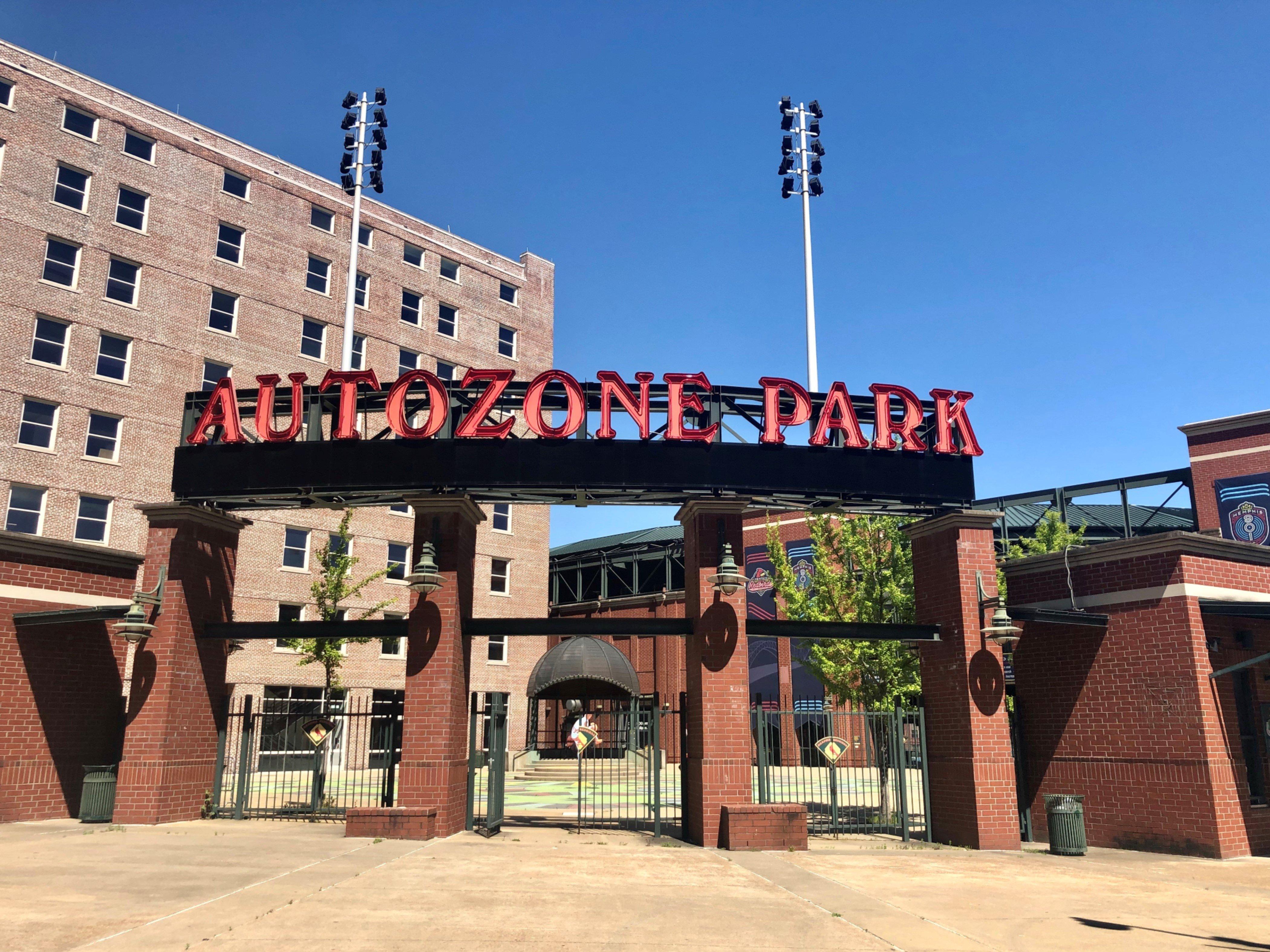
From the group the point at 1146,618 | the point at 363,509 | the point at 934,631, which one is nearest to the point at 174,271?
the point at 363,509

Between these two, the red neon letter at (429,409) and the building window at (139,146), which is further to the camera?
the building window at (139,146)

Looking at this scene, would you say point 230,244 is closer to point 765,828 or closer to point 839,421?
point 839,421

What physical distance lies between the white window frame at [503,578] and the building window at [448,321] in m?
12.4

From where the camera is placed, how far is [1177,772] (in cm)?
1750

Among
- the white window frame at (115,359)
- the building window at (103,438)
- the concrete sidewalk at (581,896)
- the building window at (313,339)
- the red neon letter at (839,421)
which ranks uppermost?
the building window at (313,339)

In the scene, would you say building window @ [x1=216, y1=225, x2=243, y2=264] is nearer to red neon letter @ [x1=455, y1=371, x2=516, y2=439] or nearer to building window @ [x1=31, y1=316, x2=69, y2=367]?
building window @ [x1=31, y1=316, x2=69, y2=367]

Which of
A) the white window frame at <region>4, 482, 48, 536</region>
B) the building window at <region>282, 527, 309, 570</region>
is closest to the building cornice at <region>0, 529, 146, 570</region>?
the white window frame at <region>4, 482, 48, 536</region>

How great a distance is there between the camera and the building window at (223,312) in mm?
42844

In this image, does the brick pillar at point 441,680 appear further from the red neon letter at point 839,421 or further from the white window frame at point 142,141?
the white window frame at point 142,141

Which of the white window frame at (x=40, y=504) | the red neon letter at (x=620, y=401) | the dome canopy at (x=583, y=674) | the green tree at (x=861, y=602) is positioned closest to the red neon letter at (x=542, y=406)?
the red neon letter at (x=620, y=401)

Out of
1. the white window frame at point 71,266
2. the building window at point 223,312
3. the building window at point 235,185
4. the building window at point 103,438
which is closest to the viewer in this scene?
the white window frame at point 71,266

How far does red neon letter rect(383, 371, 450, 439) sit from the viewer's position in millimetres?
18547

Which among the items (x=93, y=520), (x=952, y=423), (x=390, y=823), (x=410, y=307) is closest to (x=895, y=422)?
(x=952, y=423)

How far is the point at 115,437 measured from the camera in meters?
38.7
